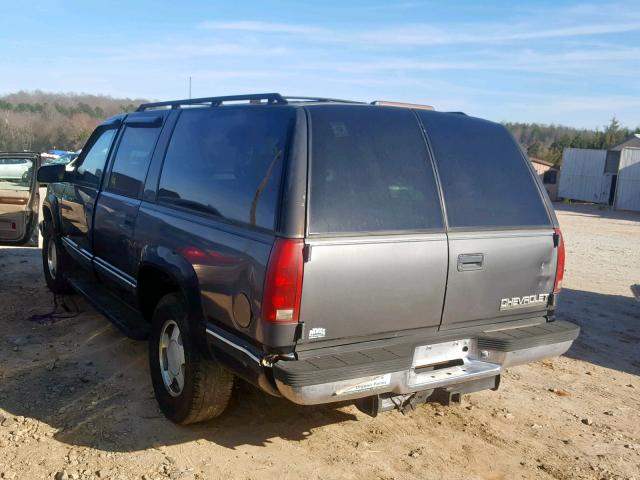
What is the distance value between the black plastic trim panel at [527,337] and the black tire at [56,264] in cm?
472

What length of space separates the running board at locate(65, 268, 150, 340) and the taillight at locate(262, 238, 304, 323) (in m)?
1.76

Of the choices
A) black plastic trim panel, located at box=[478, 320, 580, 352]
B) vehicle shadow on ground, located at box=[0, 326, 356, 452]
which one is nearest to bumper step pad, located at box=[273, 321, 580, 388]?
black plastic trim panel, located at box=[478, 320, 580, 352]

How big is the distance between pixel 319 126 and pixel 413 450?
209cm

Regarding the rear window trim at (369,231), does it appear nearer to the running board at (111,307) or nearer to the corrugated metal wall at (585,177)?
the running board at (111,307)

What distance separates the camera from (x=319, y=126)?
10.8 ft

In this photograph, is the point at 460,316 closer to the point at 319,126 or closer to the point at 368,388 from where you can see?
the point at 368,388

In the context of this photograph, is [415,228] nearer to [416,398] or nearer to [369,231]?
[369,231]

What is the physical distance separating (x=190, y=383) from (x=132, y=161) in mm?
2023

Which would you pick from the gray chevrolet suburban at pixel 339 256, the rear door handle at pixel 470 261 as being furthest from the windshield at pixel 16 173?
the rear door handle at pixel 470 261

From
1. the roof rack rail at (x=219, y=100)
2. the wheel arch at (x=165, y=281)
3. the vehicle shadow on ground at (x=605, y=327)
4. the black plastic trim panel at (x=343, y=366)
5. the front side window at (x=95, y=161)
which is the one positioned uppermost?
the roof rack rail at (x=219, y=100)

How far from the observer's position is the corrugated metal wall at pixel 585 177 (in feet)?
118

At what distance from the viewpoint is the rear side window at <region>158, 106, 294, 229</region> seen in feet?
10.6

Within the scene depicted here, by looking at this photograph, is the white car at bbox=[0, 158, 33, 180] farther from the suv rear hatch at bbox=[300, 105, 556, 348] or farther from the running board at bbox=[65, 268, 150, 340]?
the suv rear hatch at bbox=[300, 105, 556, 348]

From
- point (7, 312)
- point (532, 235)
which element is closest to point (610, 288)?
point (532, 235)
